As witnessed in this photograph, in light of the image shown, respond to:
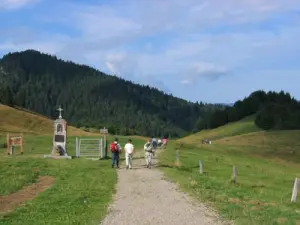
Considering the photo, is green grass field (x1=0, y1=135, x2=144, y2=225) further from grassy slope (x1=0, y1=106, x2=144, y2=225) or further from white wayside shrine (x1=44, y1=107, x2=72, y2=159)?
white wayside shrine (x1=44, y1=107, x2=72, y2=159)

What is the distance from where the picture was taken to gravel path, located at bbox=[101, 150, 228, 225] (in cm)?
1541

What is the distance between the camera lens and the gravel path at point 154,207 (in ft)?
50.5


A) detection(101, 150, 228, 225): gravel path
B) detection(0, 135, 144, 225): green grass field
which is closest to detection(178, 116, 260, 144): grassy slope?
detection(0, 135, 144, 225): green grass field

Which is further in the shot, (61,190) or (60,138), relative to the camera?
(60,138)

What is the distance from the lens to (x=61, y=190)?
2320 centimetres

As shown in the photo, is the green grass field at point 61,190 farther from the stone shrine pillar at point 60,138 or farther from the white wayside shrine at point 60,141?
the stone shrine pillar at point 60,138

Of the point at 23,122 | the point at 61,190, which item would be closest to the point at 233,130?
the point at 23,122

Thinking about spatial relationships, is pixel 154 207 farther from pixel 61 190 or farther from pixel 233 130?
pixel 233 130

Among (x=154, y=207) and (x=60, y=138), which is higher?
(x=60, y=138)

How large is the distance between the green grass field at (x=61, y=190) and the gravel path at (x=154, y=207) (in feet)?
1.74

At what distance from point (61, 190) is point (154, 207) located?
6526 mm

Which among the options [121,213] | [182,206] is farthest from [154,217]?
[182,206]

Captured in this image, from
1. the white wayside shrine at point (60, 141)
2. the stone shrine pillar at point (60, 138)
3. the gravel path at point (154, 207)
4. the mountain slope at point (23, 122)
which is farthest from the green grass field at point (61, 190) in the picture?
the mountain slope at point (23, 122)

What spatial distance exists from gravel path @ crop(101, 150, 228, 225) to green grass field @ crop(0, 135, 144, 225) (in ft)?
1.74
